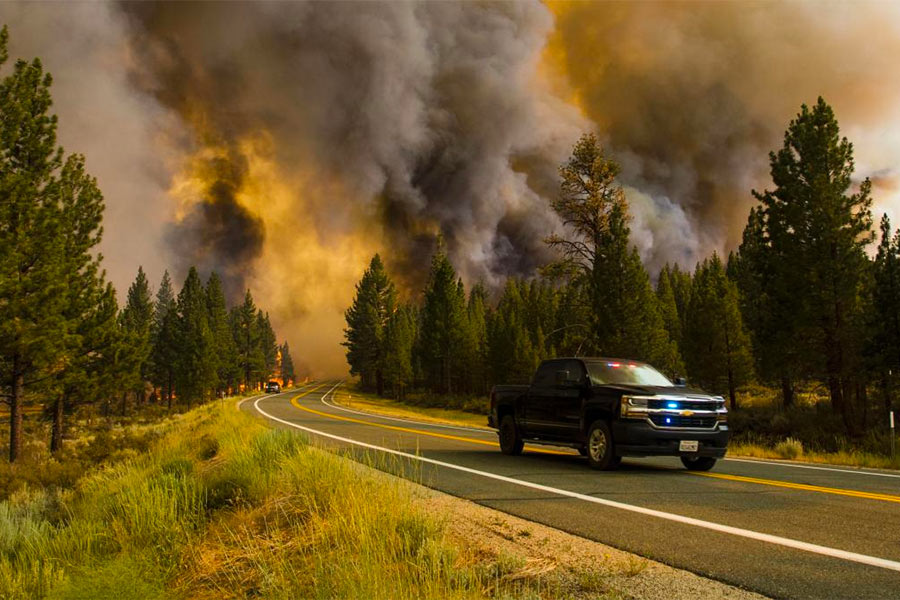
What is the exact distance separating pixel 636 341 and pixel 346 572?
101 ft

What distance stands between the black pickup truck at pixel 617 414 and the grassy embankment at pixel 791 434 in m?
5.76

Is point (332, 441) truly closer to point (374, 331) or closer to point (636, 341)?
point (636, 341)

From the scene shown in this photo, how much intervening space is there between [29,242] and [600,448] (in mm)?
21924

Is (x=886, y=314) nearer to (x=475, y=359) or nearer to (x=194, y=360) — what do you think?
(x=475, y=359)

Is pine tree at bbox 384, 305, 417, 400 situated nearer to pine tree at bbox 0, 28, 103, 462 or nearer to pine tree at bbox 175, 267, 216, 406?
pine tree at bbox 175, 267, 216, 406

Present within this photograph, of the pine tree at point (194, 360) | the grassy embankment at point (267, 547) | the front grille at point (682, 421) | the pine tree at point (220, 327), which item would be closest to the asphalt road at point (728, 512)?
the front grille at point (682, 421)

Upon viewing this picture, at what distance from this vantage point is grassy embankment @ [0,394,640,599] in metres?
3.96

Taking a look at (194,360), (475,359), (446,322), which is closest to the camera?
(194,360)

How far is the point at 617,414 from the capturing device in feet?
31.1

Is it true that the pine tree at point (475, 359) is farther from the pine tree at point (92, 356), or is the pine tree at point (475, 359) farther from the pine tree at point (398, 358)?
the pine tree at point (92, 356)

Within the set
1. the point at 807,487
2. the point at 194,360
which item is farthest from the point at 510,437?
the point at 194,360

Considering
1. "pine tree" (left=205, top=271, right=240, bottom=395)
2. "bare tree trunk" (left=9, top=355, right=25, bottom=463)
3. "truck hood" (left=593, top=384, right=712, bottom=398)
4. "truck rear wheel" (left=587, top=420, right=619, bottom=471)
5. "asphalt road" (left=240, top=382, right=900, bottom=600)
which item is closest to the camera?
"asphalt road" (left=240, top=382, right=900, bottom=600)

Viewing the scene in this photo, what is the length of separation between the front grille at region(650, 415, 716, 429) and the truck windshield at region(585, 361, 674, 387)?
1.13 meters

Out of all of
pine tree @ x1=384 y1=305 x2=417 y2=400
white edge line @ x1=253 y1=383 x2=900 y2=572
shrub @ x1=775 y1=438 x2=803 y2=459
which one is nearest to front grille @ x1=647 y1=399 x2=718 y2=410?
white edge line @ x1=253 y1=383 x2=900 y2=572
